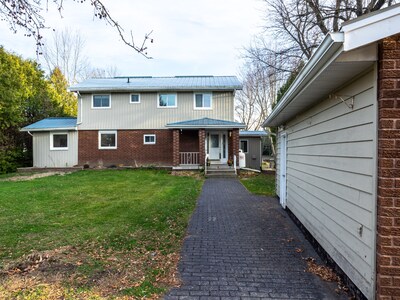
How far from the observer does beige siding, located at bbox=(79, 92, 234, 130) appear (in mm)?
18438

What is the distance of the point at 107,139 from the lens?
61.9 ft

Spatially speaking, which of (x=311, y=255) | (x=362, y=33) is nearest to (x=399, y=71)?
(x=362, y=33)

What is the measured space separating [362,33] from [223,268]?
131 inches

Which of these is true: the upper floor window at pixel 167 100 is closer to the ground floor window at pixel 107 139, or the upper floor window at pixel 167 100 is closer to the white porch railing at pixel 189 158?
the white porch railing at pixel 189 158

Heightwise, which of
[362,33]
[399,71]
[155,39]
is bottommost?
[399,71]

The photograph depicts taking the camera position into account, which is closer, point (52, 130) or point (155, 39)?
point (155, 39)

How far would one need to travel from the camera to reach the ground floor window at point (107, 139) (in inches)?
740

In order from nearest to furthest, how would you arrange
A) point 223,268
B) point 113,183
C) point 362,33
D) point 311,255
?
point 362,33 < point 223,268 < point 311,255 < point 113,183

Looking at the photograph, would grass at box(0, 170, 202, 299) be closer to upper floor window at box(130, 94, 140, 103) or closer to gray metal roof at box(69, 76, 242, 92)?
gray metal roof at box(69, 76, 242, 92)

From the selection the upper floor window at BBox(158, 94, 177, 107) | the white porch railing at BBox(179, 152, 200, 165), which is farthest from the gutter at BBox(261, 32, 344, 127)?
the upper floor window at BBox(158, 94, 177, 107)

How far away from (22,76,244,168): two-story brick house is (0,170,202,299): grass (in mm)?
8315

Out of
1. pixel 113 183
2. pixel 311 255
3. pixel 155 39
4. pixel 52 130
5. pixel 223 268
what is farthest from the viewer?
pixel 52 130

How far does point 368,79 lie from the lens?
2.97 m

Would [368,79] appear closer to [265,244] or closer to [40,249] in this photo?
[265,244]
